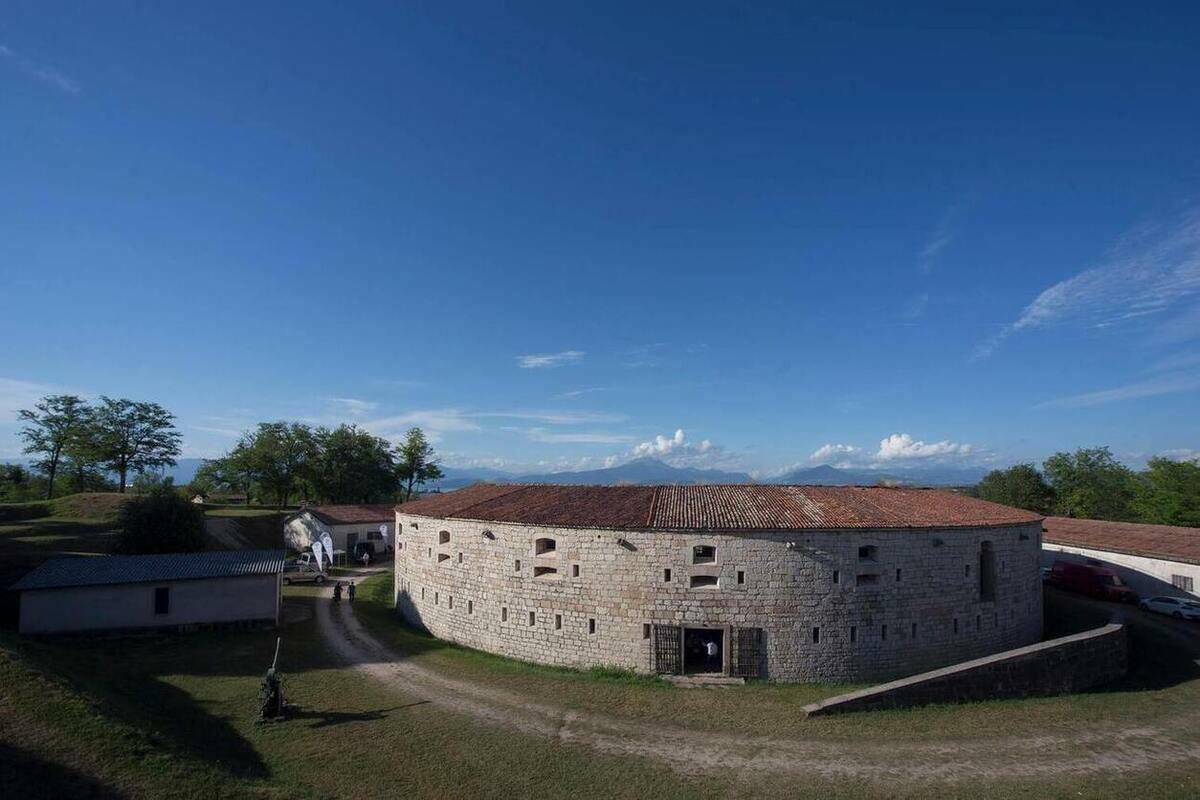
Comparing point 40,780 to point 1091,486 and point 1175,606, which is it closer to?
point 1175,606

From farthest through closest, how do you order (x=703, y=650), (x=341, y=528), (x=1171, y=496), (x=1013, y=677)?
(x=1171, y=496) → (x=341, y=528) → (x=703, y=650) → (x=1013, y=677)

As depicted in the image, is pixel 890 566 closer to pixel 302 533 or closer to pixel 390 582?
pixel 390 582

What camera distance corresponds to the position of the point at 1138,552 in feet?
98.6

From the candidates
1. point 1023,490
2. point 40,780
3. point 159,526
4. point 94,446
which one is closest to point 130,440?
point 94,446

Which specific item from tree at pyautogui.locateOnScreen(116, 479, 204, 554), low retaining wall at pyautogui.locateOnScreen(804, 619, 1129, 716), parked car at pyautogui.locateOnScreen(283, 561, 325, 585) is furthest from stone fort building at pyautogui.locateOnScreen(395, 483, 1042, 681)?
tree at pyautogui.locateOnScreen(116, 479, 204, 554)

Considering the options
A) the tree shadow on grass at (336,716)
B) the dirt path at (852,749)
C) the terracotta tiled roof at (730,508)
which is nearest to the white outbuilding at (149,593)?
the terracotta tiled roof at (730,508)

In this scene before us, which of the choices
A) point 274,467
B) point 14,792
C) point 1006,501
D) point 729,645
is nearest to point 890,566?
point 729,645

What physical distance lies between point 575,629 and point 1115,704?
1685 cm

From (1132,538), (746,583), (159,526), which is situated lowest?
(1132,538)

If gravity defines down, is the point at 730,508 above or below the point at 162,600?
above

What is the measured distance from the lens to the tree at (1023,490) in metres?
59.2

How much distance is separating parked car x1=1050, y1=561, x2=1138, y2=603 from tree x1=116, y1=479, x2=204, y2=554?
49.4 metres

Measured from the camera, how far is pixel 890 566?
64.2 feet

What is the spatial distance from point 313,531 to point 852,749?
41.2 m
